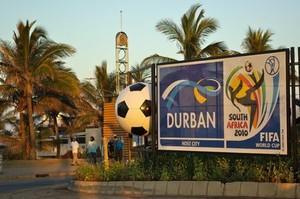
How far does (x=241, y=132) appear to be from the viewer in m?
13.1

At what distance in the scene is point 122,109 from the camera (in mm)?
15102

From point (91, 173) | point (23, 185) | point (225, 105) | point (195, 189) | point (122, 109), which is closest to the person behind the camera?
point (195, 189)

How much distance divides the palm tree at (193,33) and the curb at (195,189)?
14.4m

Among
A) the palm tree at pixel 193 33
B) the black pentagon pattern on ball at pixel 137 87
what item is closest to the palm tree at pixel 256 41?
the palm tree at pixel 193 33

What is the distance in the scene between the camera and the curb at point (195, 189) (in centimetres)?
1190

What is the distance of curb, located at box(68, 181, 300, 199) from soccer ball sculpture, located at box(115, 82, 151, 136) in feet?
5.28

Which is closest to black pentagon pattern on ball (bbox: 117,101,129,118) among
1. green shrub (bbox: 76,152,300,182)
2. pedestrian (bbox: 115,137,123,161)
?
green shrub (bbox: 76,152,300,182)

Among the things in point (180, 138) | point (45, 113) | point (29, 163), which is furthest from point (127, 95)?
point (45, 113)

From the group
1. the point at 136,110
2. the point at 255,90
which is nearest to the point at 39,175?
the point at 136,110

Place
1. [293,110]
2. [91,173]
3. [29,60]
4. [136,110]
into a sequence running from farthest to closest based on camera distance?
[29,60] → [91,173] → [136,110] → [293,110]

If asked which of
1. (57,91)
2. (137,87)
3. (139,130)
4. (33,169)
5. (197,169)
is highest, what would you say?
(57,91)

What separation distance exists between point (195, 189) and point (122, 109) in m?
3.32

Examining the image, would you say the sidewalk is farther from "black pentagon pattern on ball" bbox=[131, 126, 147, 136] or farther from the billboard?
the billboard

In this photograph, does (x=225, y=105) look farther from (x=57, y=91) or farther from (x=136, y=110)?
(x=57, y=91)
